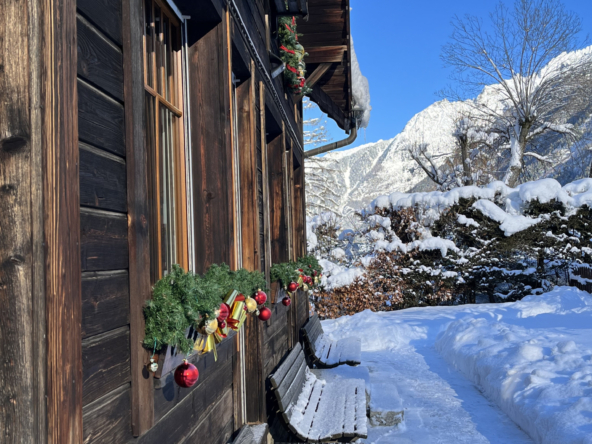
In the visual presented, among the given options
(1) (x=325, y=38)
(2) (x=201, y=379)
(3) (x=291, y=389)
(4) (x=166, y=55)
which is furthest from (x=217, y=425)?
(1) (x=325, y=38)

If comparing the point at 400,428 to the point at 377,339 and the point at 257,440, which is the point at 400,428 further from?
the point at 377,339

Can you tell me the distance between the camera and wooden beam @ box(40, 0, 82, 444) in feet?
3.90

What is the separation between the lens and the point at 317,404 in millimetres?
4844

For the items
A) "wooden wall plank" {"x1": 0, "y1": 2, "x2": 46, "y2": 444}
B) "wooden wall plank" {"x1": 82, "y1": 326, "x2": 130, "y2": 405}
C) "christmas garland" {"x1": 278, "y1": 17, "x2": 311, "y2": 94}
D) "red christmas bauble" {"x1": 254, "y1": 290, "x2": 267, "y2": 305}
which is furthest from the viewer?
"christmas garland" {"x1": 278, "y1": 17, "x2": 311, "y2": 94}

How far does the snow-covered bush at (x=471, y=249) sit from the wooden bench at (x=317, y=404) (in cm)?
785

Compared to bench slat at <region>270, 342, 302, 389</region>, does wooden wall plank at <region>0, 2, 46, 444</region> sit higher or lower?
higher

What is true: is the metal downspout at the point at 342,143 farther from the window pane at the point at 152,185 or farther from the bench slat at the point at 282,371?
the window pane at the point at 152,185

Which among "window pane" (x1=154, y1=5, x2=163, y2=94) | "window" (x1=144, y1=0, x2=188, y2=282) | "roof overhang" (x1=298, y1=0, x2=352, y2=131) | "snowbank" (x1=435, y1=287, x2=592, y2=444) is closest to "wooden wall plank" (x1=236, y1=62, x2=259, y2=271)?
"window" (x1=144, y1=0, x2=188, y2=282)

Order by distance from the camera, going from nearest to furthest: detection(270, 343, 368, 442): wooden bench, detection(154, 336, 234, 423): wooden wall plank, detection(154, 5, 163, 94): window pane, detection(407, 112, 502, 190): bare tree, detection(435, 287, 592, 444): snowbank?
1. detection(154, 336, 234, 423): wooden wall plank
2. detection(154, 5, 163, 94): window pane
3. detection(270, 343, 368, 442): wooden bench
4. detection(435, 287, 592, 444): snowbank
5. detection(407, 112, 502, 190): bare tree

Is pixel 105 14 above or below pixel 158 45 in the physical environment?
below

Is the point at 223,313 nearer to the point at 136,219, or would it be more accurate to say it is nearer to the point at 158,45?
the point at 136,219

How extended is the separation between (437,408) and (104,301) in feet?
16.6

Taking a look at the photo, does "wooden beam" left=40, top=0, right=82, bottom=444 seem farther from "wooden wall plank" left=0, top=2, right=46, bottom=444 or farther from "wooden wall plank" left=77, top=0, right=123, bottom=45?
"wooden wall plank" left=77, top=0, right=123, bottom=45

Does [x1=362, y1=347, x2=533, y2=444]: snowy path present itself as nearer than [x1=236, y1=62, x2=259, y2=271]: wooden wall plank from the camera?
No
